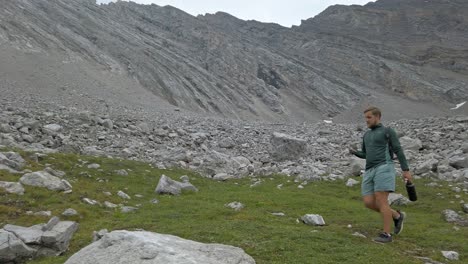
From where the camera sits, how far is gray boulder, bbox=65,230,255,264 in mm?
7760

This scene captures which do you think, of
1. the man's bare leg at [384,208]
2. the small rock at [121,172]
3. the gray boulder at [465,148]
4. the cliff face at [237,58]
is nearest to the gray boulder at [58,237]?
the man's bare leg at [384,208]

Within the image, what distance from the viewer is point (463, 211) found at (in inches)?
716

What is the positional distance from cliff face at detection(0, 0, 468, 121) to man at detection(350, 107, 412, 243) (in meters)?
59.1

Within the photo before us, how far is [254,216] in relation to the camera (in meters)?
15.1

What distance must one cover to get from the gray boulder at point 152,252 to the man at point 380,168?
4.70m

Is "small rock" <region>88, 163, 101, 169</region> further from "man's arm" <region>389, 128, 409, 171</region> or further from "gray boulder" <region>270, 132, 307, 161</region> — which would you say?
"man's arm" <region>389, 128, 409, 171</region>

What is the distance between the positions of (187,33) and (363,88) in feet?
197

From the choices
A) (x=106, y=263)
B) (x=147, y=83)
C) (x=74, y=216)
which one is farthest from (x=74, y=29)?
(x=106, y=263)

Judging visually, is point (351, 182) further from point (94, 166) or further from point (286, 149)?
point (94, 166)

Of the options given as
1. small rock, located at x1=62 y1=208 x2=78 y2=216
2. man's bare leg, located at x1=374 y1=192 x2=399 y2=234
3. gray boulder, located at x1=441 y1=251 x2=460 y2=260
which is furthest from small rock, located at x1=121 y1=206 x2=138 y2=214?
gray boulder, located at x1=441 y1=251 x2=460 y2=260

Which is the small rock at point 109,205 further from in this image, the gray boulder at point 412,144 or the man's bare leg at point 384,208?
the gray boulder at point 412,144

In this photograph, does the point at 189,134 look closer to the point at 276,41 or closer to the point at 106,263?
the point at 106,263

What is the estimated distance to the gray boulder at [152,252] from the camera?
7760mm

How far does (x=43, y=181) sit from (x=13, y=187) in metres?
1.48
